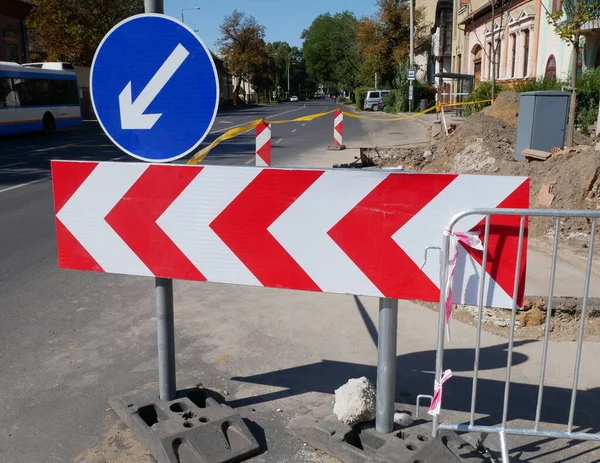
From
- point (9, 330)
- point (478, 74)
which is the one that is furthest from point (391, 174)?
point (478, 74)

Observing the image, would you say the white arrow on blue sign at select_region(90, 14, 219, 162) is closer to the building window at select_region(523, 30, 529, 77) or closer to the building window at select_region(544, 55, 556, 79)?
the building window at select_region(544, 55, 556, 79)

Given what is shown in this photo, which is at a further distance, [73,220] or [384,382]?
[73,220]

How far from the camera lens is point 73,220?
3455 millimetres

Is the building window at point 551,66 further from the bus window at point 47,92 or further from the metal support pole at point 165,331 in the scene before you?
the metal support pole at point 165,331

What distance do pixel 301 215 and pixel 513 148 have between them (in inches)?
433

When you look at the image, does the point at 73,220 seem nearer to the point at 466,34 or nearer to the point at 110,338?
the point at 110,338

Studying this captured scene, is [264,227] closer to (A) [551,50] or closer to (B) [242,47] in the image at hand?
(A) [551,50]

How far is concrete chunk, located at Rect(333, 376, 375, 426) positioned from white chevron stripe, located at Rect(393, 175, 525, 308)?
2.61 feet

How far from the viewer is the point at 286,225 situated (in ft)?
10.2

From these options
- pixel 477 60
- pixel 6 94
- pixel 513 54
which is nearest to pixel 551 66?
pixel 513 54

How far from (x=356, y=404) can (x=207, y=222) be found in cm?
130

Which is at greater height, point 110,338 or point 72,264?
point 72,264

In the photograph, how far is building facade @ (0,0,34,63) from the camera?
3939cm

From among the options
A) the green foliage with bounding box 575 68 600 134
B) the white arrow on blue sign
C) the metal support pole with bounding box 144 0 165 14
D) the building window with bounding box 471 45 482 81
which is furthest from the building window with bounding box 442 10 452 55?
the white arrow on blue sign
